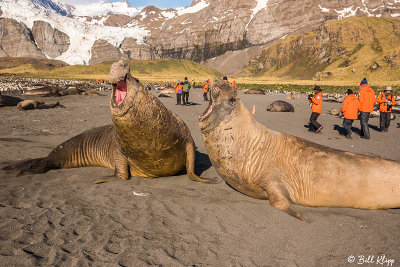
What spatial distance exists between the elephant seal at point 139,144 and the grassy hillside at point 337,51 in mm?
84268

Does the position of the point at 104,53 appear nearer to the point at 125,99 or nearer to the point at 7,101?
the point at 7,101

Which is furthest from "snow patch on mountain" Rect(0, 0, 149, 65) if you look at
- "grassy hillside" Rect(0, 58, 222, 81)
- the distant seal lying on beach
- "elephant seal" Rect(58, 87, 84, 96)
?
the distant seal lying on beach

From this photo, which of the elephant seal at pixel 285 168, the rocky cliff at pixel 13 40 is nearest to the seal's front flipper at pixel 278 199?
the elephant seal at pixel 285 168

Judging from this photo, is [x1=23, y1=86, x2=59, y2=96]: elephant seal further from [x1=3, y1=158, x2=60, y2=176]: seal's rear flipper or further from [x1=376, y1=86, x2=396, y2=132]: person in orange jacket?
[x1=376, y1=86, x2=396, y2=132]: person in orange jacket

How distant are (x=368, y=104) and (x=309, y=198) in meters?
7.98

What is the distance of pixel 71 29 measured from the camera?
577ft

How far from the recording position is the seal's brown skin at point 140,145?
4.17 m

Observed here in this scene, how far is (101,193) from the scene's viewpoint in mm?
4223

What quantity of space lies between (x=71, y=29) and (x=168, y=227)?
20577 cm

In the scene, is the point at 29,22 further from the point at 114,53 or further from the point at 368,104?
the point at 368,104

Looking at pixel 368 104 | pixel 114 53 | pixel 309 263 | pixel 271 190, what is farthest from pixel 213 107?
pixel 114 53

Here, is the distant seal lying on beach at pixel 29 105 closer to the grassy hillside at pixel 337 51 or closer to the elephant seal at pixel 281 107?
the elephant seal at pixel 281 107

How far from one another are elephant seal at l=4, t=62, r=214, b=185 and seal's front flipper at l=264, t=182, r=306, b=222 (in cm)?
139

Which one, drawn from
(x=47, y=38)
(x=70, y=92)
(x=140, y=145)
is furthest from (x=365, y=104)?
(x=47, y=38)
